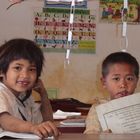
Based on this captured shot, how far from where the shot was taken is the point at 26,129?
89cm

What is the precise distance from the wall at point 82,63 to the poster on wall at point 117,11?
4cm

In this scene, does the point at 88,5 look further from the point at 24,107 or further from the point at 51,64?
the point at 24,107

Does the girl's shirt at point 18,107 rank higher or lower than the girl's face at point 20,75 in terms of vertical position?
lower

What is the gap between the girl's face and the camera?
45.8 inches

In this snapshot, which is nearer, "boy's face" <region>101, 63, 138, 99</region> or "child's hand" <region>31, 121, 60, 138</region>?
"child's hand" <region>31, 121, 60, 138</region>

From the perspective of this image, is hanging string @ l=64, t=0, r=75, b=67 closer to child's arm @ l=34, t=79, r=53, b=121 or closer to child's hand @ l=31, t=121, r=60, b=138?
child's arm @ l=34, t=79, r=53, b=121

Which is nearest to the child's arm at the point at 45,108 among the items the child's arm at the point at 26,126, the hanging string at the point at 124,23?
the child's arm at the point at 26,126

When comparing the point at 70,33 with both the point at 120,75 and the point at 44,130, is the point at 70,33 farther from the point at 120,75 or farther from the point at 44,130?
the point at 44,130

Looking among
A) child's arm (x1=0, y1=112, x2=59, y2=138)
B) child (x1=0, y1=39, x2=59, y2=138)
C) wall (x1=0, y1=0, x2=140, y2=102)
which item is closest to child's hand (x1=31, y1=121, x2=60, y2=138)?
child's arm (x1=0, y1=112, x2=59, y2=138)

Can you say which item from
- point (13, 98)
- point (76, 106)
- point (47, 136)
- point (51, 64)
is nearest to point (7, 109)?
point (13, 98)

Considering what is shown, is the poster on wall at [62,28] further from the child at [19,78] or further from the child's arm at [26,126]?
the child's arm at [26,126]

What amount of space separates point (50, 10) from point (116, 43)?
497 millimetres

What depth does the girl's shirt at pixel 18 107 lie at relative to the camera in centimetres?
105

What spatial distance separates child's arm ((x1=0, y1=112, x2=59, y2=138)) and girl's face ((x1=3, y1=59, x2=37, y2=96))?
0.58ft
